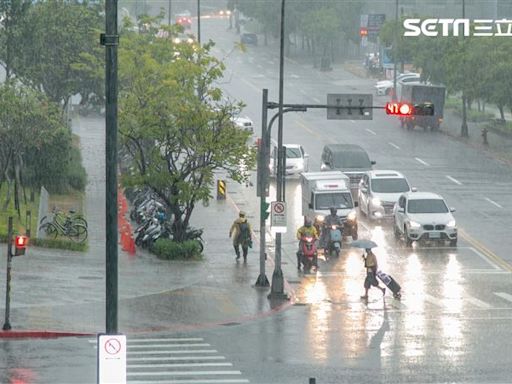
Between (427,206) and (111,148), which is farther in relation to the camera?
(427,206)

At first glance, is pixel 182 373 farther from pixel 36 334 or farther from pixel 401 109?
pixel 401 109

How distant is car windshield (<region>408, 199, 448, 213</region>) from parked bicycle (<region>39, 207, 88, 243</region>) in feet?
37.0

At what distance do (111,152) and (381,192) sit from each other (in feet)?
123

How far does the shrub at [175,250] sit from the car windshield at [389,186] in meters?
12.0

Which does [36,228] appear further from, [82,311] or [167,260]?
[82,311]

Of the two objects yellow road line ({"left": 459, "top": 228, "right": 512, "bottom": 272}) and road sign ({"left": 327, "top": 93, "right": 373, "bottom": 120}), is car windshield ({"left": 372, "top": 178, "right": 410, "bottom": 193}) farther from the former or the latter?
yellow road line ({"left": 459, "top": 228, "right": 512, "bottom": 272})

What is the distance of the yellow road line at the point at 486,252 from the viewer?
45.9m

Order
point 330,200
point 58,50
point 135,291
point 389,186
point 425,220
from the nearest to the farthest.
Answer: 1. point 135,291
2. point 425,220
3. point 330,200
4. point 389,186
5. point 58,50

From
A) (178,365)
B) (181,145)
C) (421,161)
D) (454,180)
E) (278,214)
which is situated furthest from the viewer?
(421,161)

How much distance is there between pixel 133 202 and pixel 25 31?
12581 millimetres

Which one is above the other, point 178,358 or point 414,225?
point 414,225

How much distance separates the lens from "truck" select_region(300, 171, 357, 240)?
51.4 meters

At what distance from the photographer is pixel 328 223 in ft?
161

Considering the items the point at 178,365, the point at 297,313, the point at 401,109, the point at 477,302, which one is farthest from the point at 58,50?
the point at 178,365
